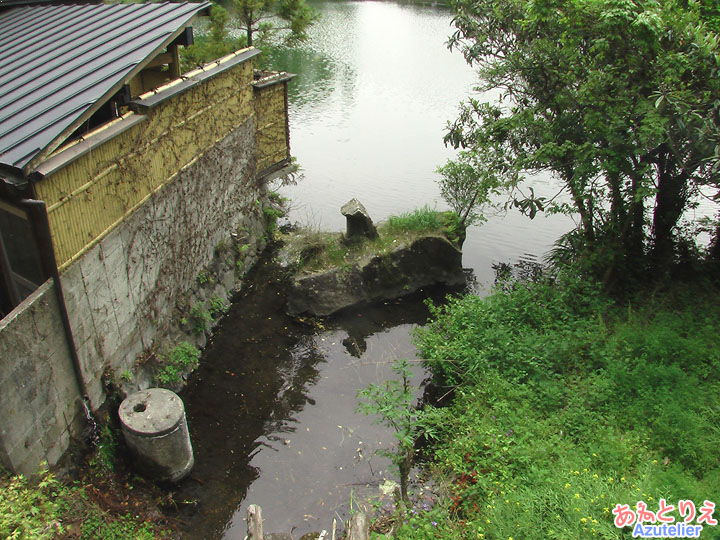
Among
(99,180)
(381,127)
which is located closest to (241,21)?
(381,127)

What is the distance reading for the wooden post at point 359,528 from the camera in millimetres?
5664

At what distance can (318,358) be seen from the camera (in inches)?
388

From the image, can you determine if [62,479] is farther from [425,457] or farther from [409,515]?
[425,457]

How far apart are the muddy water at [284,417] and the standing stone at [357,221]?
1.68m

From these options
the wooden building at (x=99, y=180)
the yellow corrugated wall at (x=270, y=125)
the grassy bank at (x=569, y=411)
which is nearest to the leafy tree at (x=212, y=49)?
the yellow corrugated wall at (x=270, y=125)

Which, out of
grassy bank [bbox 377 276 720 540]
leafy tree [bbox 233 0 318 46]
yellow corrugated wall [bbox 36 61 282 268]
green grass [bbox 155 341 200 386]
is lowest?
green grass [bbox 155 341 200 386]

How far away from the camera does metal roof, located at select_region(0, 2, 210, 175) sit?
571 cm

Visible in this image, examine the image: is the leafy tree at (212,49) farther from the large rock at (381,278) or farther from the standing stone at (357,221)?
the large rock at (381,278)

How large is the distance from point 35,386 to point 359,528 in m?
3.69

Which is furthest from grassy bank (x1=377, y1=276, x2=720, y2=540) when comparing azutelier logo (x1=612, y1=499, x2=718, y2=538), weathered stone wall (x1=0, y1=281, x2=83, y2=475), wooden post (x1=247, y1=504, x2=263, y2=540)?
weathered stone wall (x1=0, y1=281, x2=83, y2=475)

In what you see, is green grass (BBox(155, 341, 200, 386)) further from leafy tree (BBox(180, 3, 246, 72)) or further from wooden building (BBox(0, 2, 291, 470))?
leafy tree (BBox(180, 3, 246, 72))

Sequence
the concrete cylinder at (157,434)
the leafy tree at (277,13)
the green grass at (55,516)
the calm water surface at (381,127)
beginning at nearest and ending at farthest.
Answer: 1. the green grass at (55,516)
2. the concrete cylinder at (157,434)
3. the calm water surface at (381,127)
4. the leafy tree at (277,13)

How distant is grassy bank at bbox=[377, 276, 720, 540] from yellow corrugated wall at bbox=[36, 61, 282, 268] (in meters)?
4.86

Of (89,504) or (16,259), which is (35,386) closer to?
(89,504)
